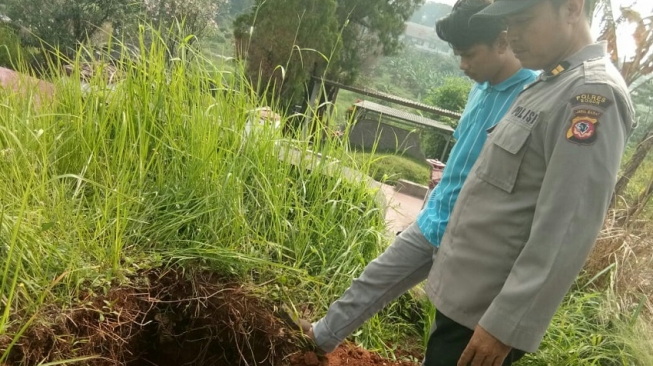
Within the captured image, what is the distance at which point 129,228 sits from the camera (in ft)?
5.65

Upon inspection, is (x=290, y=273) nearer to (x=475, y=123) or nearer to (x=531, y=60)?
(x=475, y=123)

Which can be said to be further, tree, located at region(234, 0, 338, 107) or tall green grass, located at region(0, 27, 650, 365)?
tree, located at region(234, 0, 338, 107)

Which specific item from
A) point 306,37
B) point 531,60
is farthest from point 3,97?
point 306,37

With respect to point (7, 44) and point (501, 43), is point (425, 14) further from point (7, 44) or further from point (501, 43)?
point (501, 43)

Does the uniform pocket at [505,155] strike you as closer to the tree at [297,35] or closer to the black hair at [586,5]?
the black hair at [586,5]

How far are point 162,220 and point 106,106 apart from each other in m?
0.62

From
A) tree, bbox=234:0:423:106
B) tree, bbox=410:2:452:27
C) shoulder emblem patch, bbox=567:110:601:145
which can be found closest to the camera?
shoulder emblem patch, bbox=567:110:601:145

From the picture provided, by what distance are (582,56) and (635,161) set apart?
3005 millimetres

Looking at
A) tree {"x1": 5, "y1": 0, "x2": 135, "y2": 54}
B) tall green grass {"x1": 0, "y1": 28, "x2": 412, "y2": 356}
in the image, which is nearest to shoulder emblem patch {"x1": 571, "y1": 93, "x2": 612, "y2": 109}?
tall green grass {"x1": 0, "y1": 28, "x2": 412, "y2": 356}

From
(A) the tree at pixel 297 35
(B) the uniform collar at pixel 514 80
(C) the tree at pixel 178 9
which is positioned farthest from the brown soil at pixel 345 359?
(C) the tree at pixel 178 9

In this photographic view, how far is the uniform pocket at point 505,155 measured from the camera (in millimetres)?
1168

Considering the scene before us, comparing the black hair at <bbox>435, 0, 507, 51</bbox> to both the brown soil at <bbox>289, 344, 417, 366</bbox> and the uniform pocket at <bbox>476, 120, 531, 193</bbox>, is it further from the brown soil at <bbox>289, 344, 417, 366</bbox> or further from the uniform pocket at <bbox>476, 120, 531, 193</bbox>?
the brown soil at <bbox>289, 344, 417, 366</bbox>

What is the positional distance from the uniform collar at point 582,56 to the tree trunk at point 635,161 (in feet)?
9.29

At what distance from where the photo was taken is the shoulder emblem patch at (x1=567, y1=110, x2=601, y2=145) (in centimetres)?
102
